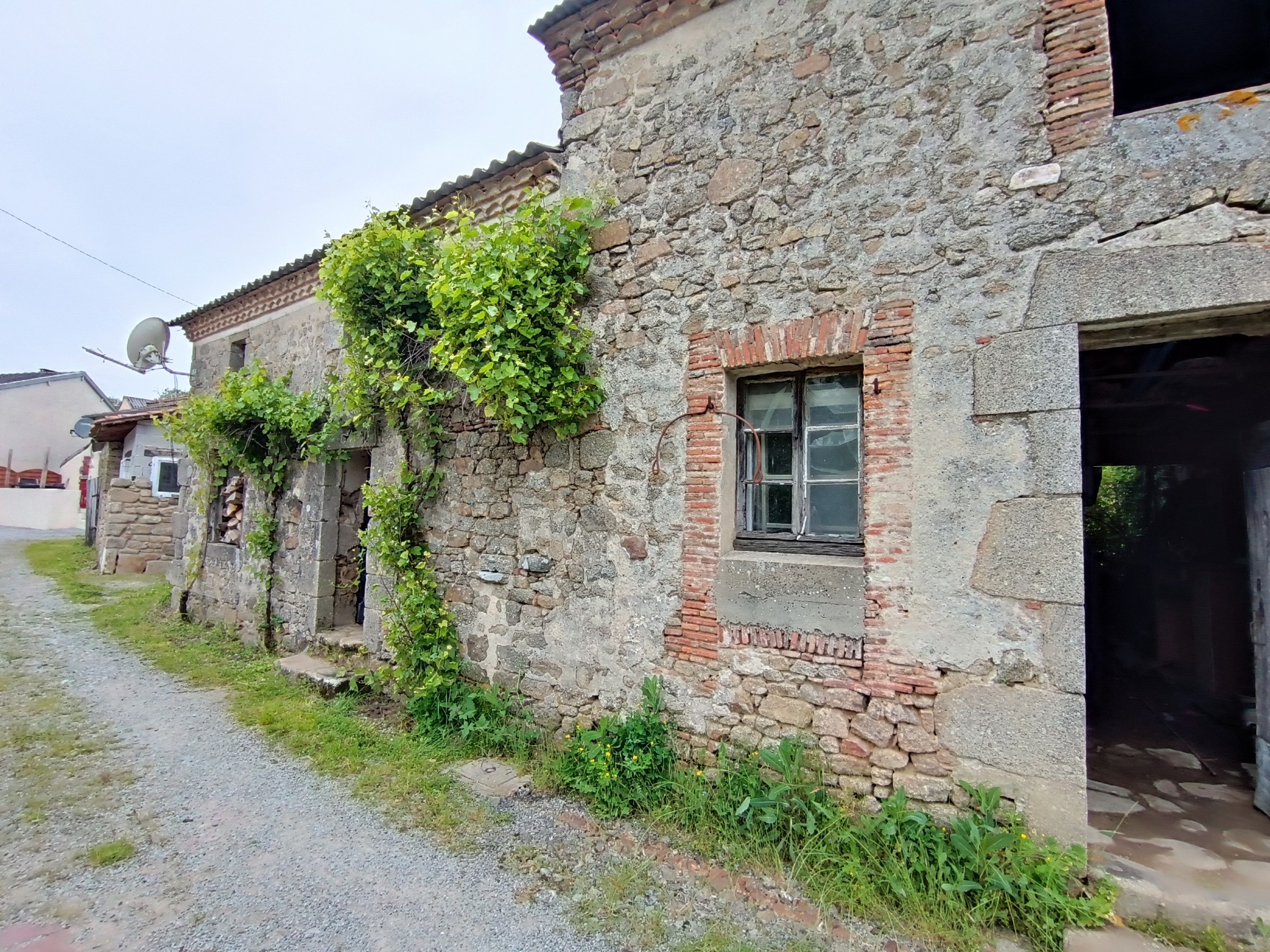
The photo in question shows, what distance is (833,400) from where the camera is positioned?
3848 millimetres

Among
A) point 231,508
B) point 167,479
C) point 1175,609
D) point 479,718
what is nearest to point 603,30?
point 479,718

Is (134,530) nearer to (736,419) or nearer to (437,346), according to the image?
(437,346)

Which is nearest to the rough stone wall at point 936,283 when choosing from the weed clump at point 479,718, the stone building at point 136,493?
the weed clump at point 479,718

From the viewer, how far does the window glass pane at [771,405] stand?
13.1 ft

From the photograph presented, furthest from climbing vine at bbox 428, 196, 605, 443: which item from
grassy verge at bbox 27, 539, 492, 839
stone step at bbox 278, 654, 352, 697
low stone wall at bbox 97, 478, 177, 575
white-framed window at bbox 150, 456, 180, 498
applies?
white-framed window at bbox 150, 456, 180, 498

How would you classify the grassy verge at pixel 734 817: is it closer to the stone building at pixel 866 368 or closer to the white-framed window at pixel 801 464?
the stone building at pixel 866 368

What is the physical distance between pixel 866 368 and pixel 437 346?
3.13 metres

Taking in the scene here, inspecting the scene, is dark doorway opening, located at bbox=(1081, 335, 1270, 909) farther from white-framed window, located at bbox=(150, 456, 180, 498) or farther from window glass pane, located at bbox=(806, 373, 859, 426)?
white-framed window, located at bbox=(150, 456, 180, 498)

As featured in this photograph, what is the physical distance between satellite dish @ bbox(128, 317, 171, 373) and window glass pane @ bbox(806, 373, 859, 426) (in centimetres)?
1175

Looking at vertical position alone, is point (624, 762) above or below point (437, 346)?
below

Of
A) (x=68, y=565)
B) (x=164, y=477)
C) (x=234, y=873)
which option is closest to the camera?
(x=234, y=873)

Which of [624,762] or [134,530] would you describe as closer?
[624,762]

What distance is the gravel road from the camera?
2.78 metres

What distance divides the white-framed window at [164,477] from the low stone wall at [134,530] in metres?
0.30
